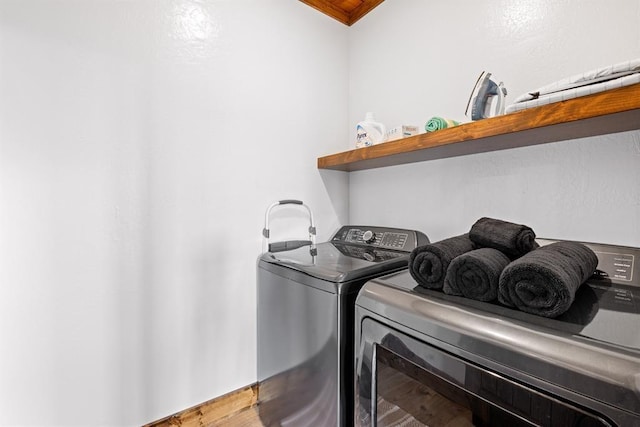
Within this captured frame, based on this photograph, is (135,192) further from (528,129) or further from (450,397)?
(528,129)

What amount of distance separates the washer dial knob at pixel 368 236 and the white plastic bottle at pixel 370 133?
1.67 feet

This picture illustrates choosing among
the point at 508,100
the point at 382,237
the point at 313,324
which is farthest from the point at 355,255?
the point at 508,100

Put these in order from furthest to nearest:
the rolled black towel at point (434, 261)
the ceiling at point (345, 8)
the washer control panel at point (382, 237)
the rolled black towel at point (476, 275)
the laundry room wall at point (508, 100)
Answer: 1. the ceiling at point (345, 8)
2. the washer control panel at point (382, 237)
3. the laundry room wall at point (508, 100)
4. the rolled black towel at point (434, 261)
5. the rolled black towel at point (476, 275)

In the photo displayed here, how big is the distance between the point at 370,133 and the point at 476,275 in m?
1.10

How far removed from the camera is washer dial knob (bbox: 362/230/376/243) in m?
1.71

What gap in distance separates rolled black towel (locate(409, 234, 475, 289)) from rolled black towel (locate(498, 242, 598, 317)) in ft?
0.54

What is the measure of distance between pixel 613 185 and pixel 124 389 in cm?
207

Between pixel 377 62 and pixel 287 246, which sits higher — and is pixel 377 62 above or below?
above

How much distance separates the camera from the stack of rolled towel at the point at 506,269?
0.65m

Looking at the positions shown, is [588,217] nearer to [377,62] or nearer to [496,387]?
[496,387]

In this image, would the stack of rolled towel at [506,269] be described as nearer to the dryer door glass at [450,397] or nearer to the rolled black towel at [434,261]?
the rolled black towel at [434,261]

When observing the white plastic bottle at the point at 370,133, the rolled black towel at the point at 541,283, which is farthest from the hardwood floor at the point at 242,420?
the white plastic bottle at the point at 370,133

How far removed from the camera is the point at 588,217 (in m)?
1.08

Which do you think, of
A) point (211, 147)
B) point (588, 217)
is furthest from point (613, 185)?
point (211, 147)
